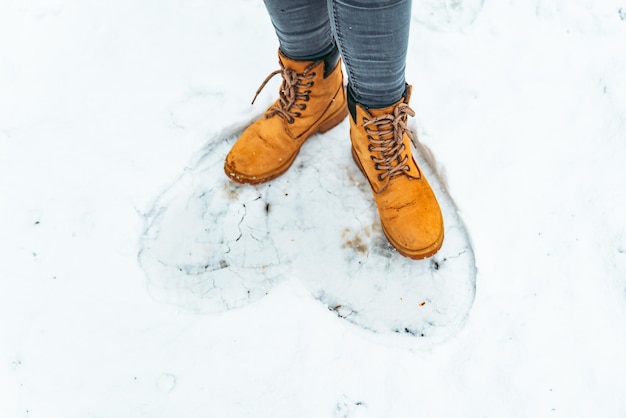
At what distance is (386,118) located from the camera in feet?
3.41

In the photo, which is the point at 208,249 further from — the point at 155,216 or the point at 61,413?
the point at 61,413

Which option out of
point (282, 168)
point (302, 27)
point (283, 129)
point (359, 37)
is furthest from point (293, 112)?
point (359, 37)

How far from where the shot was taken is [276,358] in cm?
109

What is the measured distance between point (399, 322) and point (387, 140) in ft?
1.42

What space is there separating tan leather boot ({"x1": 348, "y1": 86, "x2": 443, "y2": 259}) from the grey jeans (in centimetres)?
11

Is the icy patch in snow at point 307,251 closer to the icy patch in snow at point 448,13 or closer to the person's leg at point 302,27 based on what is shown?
the person's leg at point 302,27

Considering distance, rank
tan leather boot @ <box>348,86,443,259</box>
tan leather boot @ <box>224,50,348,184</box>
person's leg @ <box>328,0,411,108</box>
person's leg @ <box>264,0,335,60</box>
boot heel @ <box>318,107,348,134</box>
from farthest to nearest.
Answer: boot heel @ <box>318,107,348,134</box>, tan leather boot @ <box>224,50,348,184</box>, tan leather boot @ <box>348,86,443,259</box>, person's leg @ <box>264,0,335,60</box>, person's leg @ <box>328,0,411,108</box>

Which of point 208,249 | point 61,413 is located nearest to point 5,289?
point 61,413

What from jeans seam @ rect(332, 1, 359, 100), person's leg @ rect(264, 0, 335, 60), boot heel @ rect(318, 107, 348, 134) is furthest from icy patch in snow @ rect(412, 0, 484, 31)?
jeans seam @ rect(332, 1, 359, 100)

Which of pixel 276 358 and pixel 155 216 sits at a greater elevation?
pixel 155 216

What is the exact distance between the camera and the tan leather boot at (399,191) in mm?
1106

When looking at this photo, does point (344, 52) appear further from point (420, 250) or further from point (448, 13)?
point (448, 13)

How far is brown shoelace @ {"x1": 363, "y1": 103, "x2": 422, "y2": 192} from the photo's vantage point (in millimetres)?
1040

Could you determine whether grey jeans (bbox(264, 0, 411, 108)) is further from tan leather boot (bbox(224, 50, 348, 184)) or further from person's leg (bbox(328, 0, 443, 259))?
tan leather boot (bbox(224, 50, 348, 184))
